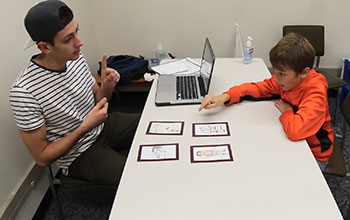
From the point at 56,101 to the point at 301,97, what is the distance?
1.13 m

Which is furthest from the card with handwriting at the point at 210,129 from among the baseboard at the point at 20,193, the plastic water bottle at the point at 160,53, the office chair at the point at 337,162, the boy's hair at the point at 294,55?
the plastic water bottle at the point at 160,53

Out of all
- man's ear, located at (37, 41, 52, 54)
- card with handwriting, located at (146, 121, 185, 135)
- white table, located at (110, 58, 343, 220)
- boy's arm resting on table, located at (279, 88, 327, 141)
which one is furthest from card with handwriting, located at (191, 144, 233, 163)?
man's ear, located at (37, 41, 52, 54)

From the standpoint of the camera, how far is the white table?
1040 millimetres

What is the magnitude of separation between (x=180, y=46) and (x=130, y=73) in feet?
1.97

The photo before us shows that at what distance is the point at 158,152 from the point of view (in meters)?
1.33

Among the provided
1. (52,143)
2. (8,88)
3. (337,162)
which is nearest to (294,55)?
(337,162)

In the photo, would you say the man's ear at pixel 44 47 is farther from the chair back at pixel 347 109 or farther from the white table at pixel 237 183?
the chair back at pixel 347 109

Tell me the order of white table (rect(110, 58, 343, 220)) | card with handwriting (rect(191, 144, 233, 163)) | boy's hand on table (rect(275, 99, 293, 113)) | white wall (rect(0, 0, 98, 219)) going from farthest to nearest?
white wall (rect(0, 0, 98, 219)), boy's hand on table (rect(275, 99, 293, 113)), card with handwriting (rect(191, 144, 233, 163)), white table (rect(110, 58, 343, 220))

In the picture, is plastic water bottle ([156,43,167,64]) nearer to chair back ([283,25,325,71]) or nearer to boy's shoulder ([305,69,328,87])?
chair back ([283,25,325,71])

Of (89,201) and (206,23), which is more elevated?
(206,23)

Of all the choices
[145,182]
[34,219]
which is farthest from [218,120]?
[34,219]

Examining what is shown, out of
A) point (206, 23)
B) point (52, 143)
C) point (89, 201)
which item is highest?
point (206, 23)

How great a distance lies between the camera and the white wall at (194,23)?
2.93m

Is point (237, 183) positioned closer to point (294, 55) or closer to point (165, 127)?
point (165, 127)
